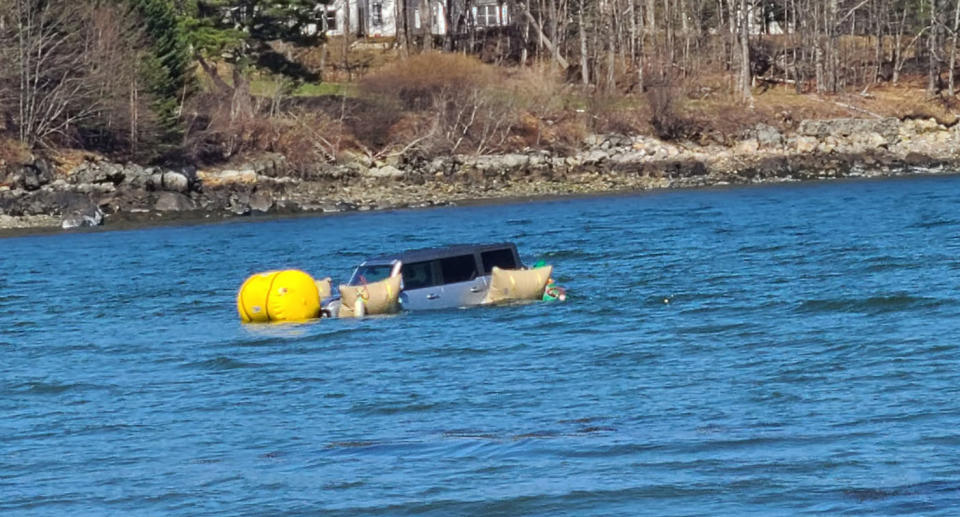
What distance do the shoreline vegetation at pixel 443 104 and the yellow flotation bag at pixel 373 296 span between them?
29.1m

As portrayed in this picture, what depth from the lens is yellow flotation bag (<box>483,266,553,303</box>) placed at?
26219 mm

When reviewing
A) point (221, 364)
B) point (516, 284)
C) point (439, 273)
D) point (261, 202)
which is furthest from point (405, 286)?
point (261, 202)

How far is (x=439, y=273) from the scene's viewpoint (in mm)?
26000

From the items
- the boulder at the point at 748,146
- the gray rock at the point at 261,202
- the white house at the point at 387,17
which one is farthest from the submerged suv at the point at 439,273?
the white house at the point at 387,17

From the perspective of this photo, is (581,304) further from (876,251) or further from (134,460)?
(134,460)

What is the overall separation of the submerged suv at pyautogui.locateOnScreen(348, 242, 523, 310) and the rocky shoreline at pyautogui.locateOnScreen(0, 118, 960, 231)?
28853 millimetres

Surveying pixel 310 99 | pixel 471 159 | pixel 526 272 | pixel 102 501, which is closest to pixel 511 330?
pixel 526 272

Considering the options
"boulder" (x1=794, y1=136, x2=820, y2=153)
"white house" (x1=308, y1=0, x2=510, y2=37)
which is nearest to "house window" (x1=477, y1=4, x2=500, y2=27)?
"white house" (x1=308, y1=0, x2=510, y2=37)

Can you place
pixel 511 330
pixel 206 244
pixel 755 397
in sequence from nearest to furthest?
pixel 755 397
pixel 511 330
pixel 206 244

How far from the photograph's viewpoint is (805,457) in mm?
13781

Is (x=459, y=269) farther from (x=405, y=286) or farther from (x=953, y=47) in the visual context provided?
(x=953, y=47)

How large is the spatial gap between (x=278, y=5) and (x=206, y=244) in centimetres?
2996

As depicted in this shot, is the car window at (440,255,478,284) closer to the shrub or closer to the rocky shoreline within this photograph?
the rocky shoreline

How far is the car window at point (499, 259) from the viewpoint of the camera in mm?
26328
